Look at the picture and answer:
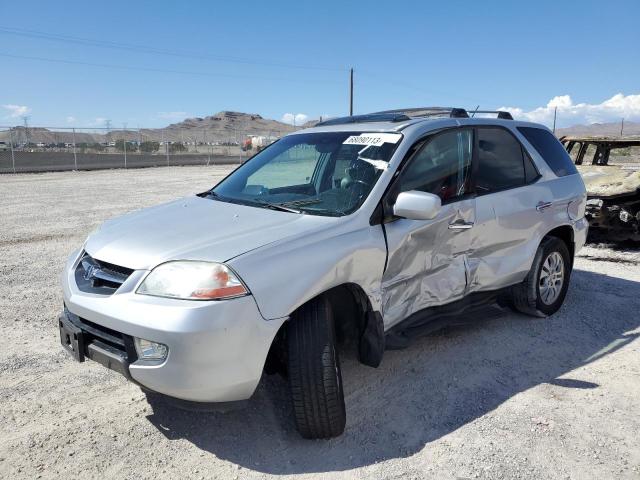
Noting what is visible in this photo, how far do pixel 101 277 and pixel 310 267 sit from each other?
115 cm

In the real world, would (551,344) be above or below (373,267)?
below

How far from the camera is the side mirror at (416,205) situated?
3166 millimetres

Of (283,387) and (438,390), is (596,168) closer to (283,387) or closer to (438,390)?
(438,390)

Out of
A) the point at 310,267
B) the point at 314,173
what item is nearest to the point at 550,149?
the point at 314,173

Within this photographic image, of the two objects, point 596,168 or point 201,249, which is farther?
point 596,168

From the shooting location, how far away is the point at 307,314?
286 cm

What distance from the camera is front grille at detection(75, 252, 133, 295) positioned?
2.85 m

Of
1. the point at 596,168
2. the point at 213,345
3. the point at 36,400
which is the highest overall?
the point at 596,168

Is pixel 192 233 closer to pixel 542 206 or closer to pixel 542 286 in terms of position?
pixel 542 206

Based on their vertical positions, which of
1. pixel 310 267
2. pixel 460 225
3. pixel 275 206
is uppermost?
pixel 275 206

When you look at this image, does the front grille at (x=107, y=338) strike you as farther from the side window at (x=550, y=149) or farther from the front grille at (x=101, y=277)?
the side window at (x=550, y=149)

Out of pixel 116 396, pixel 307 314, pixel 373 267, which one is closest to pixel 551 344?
pixel 373 267

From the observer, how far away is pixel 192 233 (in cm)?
305

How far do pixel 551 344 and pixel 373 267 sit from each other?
207 centimetres
